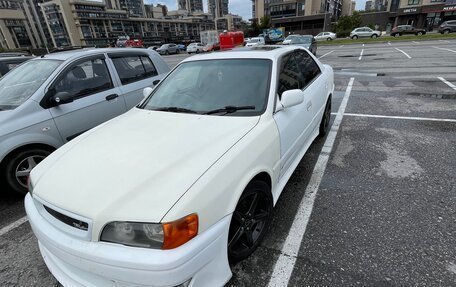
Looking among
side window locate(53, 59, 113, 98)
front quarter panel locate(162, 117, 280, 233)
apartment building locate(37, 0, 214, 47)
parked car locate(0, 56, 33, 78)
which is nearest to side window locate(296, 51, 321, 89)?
front quarter panel locate(162, 117, 280, 233)

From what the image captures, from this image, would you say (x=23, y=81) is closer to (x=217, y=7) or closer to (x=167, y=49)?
(x=167, y=49)

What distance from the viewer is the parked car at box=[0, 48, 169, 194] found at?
3.21m

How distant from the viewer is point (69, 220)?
1676 mm

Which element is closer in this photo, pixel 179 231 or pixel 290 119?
pixel 179 231

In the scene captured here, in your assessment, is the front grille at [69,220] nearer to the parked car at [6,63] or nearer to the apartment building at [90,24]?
the parked car at [6,63]

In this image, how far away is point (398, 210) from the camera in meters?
2.79

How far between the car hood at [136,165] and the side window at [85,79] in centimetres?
163

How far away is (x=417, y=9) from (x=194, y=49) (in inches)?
1718

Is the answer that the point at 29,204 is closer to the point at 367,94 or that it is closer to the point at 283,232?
the point at 283,232

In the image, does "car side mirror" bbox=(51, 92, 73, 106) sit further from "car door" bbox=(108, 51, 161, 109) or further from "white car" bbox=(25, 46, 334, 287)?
"white car" bbox=(25, 46, 334, 287)

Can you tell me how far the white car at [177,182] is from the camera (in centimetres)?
151

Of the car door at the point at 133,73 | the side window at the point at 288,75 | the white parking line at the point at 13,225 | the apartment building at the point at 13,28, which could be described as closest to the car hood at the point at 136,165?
the side window at the point at 288,75

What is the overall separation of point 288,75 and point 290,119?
0.65 metres

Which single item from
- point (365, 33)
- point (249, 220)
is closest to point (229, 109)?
point (249, 220)
